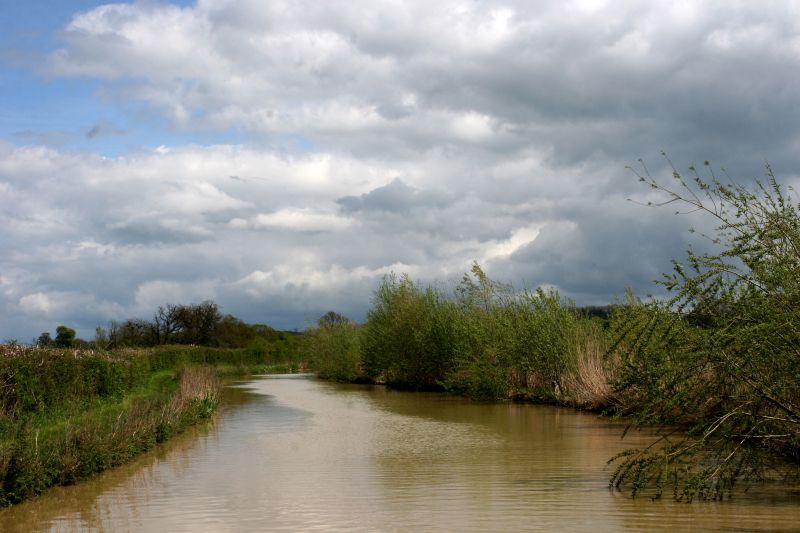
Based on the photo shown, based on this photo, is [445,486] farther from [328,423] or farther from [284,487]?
[328,423]

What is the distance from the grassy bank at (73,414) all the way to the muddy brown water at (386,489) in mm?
389

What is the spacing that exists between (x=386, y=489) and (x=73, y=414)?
1082 cm

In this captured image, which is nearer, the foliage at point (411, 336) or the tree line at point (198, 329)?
the foliage at point (411, 336)

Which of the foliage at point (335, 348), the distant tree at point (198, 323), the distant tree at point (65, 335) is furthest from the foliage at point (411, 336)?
the distant tree at point (198, 323)

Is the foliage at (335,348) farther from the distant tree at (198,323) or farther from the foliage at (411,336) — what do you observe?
the distant tree at (198,323)

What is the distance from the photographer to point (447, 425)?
75.9ft

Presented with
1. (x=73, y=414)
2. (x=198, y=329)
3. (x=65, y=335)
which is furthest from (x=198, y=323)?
(x=73, y=414)

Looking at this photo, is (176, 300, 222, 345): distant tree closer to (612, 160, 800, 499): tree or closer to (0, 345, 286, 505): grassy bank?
(0, 345, 286, 505): grassy bank

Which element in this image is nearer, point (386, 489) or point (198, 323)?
point (386, 489)

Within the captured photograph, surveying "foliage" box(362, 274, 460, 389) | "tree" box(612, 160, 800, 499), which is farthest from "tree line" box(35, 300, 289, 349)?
"tree" box(612, 160, 800, 499)

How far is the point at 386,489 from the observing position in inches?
493

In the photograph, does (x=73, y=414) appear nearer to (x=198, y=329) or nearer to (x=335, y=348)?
(x=335, y=348)

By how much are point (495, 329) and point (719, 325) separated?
2166 cm

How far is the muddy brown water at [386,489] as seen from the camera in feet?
32.7
